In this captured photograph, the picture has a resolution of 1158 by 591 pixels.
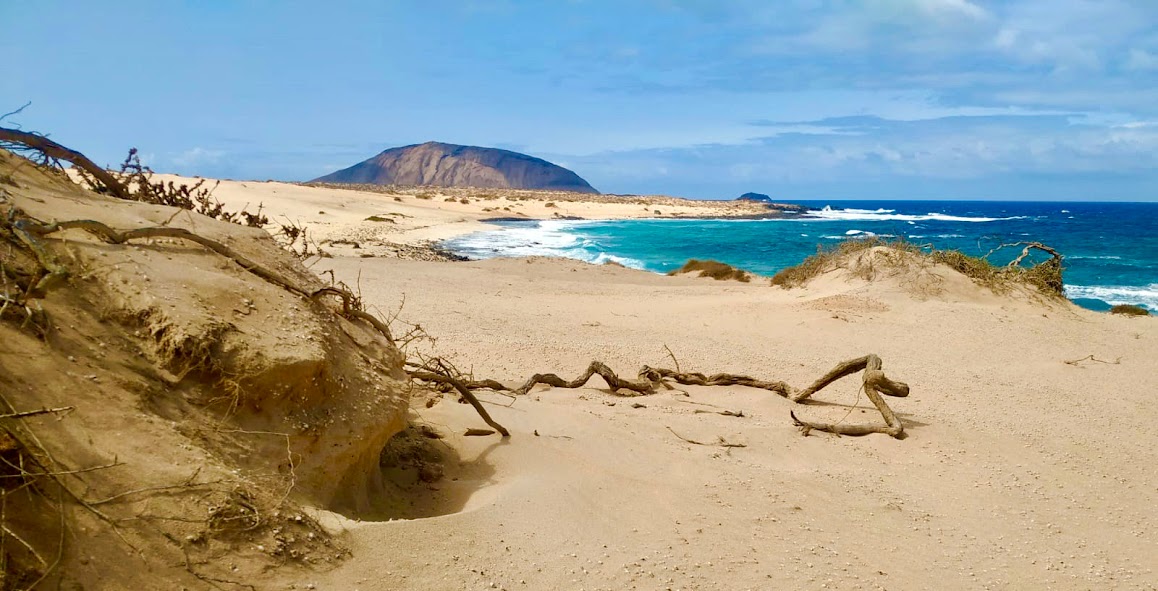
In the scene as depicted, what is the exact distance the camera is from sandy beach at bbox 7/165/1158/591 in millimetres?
3070

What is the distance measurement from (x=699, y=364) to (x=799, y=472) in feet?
10.8

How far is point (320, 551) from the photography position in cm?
262

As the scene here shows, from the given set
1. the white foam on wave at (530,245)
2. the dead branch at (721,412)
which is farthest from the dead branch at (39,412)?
the white foam on wave at (530,245)

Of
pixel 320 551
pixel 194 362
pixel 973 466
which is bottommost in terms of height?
pixel 973 466

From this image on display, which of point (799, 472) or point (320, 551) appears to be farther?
point (799, 472)

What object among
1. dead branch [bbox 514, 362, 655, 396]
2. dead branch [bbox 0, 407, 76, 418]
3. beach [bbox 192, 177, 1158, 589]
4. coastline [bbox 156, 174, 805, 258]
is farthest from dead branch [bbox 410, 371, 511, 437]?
coastline [bbox 156, 174, 805, 258]

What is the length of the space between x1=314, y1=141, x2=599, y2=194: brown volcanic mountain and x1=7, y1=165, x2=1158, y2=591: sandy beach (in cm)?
9037

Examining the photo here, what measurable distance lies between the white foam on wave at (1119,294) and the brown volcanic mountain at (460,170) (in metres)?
81.3

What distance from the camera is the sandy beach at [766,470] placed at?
3070 mm

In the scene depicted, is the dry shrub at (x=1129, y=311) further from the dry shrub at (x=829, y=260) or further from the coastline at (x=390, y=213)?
the coastline at (x=390, y=213)

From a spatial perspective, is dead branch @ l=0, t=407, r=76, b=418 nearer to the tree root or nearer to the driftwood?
the driftwood

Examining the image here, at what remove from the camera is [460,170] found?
101500mm

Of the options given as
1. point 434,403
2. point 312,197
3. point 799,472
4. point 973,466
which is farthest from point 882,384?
point 312,197

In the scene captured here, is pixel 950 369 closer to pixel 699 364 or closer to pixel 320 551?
pixel 699 364
